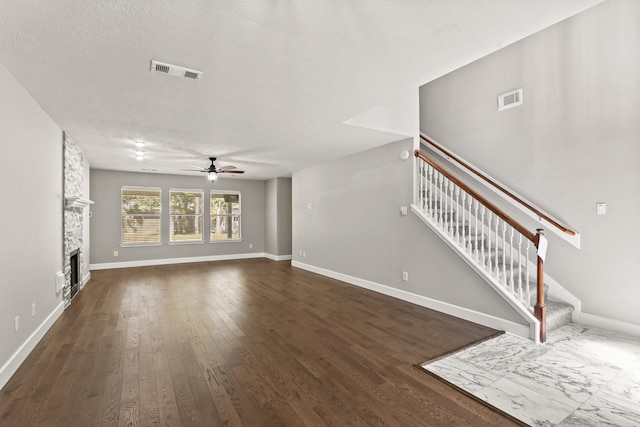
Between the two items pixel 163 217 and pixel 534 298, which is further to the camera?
pixel 163 217

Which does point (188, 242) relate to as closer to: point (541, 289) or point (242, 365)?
point (242, 365)

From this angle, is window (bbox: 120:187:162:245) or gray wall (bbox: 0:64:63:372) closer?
gray wall (bbox: 0:64:63:372)

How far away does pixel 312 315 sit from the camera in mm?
4109

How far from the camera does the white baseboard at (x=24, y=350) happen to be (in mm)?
2465

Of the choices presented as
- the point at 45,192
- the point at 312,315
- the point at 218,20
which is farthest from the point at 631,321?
the point at 45,192

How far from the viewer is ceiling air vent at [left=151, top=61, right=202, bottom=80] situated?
2496mm

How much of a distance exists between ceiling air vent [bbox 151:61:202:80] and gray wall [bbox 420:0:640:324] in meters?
4.52

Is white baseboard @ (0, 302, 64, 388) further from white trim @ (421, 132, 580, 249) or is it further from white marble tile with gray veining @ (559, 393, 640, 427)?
white trim @ (421, 132, 580, 249)

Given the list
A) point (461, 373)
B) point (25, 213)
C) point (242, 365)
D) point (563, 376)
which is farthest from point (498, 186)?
point (25, 213)

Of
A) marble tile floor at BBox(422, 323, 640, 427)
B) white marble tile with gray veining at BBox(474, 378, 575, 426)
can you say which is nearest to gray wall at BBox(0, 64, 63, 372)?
marble tile floor at BBox(422, 323, 640, 427)

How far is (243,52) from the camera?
235cm

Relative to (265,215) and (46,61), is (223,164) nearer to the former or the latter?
(265,215)

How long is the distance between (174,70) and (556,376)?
4.10 metres

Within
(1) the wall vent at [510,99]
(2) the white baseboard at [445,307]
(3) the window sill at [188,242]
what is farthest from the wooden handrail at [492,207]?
(3) the window sill at [188,242]
